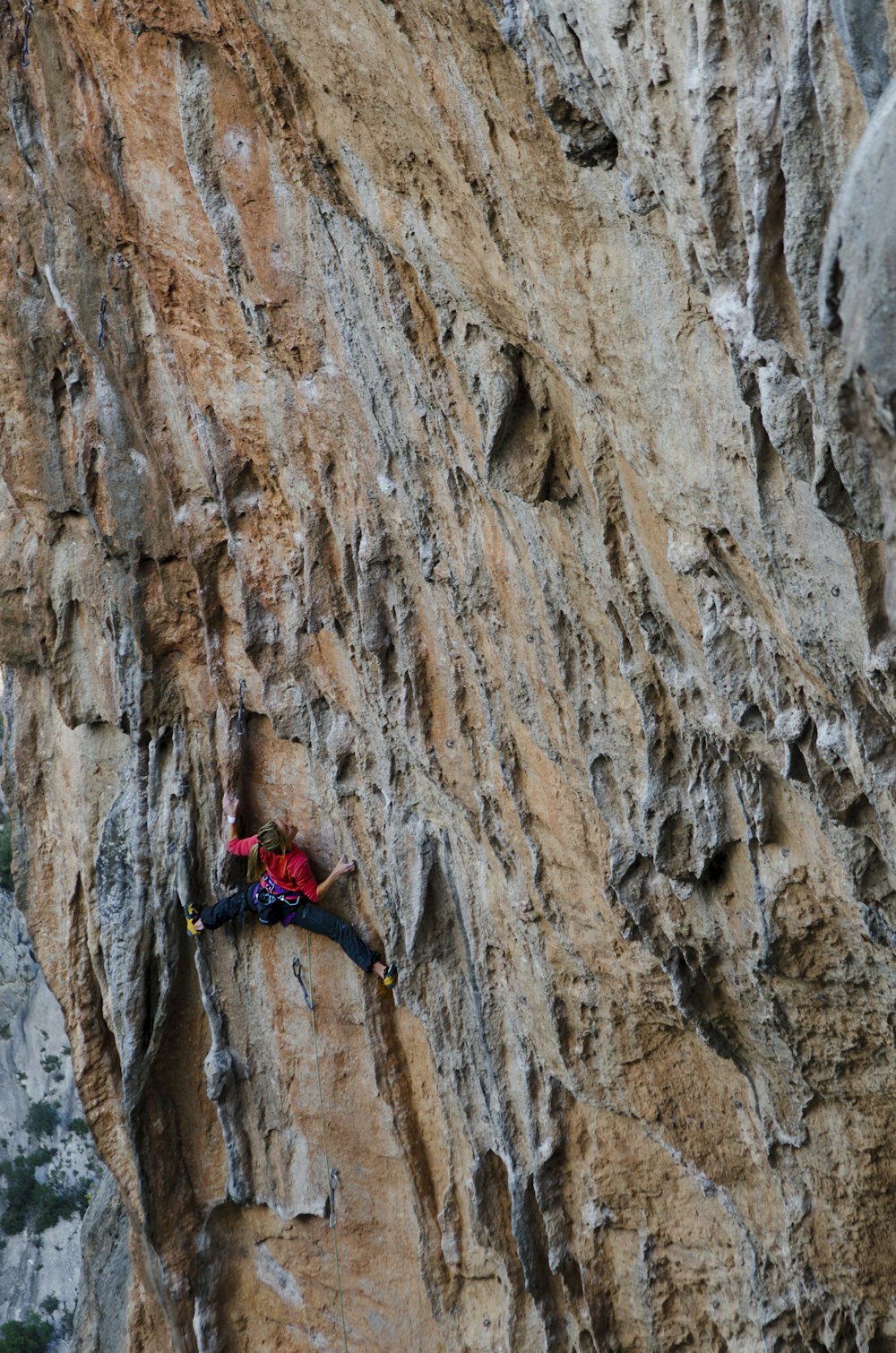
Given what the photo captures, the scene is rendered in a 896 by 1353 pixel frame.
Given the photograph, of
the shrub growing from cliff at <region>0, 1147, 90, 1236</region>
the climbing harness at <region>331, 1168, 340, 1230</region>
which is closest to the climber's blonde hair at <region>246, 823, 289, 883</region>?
the climbing harness at <region>331, 1168, 340, 1230</region>

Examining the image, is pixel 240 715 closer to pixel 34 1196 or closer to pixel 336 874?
pixel 336 874

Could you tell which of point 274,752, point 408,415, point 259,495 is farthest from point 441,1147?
point 408,415

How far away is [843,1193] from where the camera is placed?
6.12 meters

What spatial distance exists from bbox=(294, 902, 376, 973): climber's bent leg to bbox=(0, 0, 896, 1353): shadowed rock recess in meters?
0.16

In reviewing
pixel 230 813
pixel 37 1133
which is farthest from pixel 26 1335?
pixel 230 813

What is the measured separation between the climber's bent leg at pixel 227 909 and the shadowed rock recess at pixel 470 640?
0.98ft

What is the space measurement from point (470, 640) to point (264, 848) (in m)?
2.47

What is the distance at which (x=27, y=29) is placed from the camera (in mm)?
6969

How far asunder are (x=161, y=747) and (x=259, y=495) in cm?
236

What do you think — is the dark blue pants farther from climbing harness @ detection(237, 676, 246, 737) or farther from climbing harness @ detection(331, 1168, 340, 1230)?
climbing harness @ detection(331, 1168, 340, 1230)

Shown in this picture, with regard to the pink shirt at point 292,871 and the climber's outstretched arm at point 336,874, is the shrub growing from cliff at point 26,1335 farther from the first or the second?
the climber's outstretched arm at point 336,874

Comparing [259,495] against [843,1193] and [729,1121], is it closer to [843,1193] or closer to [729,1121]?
[729,1121]

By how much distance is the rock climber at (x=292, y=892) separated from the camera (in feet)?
26.5

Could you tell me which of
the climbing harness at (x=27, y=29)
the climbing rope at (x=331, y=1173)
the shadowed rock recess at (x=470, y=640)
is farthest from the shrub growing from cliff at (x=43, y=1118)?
the climbing harness at (x=27, y=29)
